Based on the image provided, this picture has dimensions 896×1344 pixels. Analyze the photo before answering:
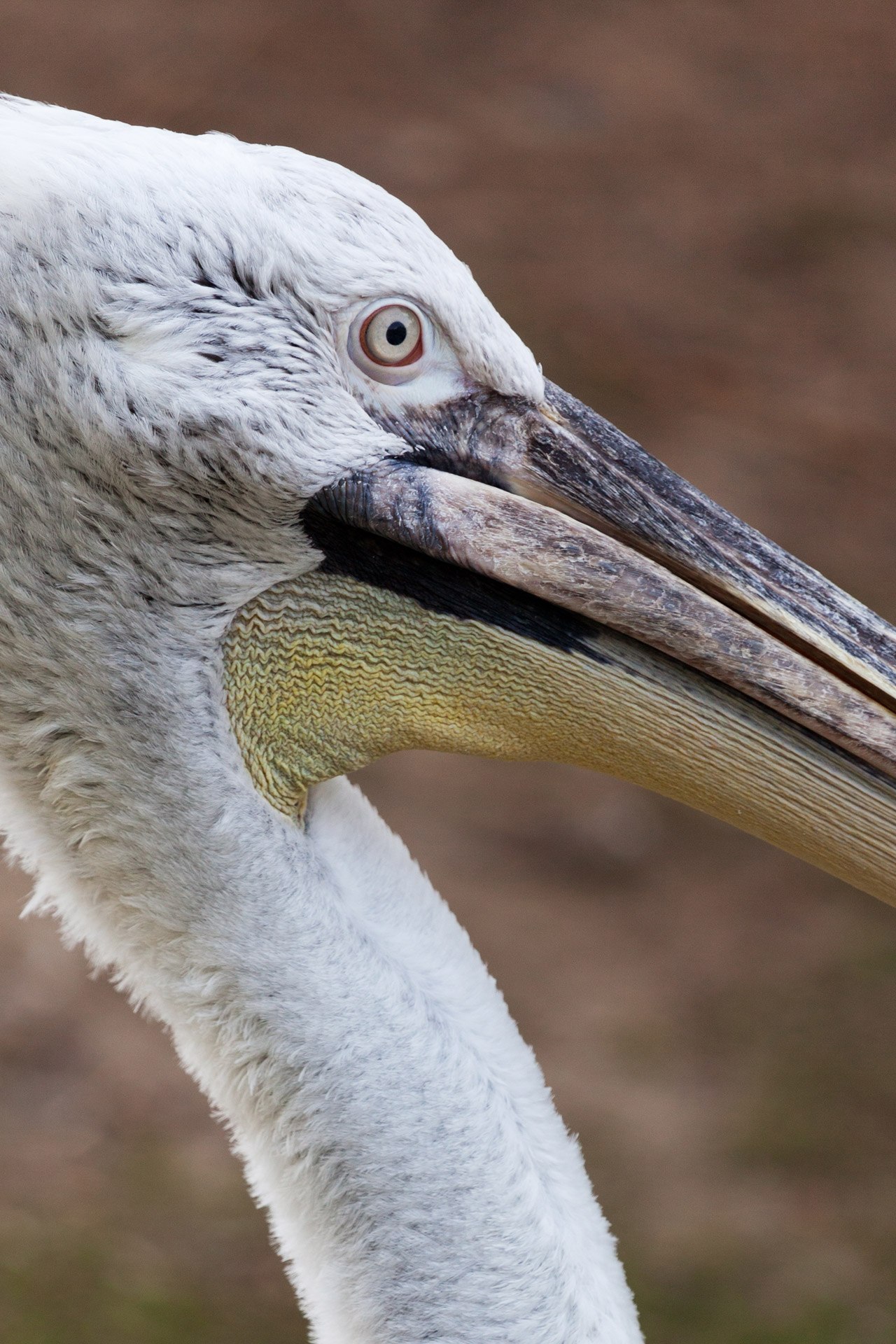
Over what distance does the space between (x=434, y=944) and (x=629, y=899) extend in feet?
11.7

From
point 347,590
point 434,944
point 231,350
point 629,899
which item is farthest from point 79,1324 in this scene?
point 231,350

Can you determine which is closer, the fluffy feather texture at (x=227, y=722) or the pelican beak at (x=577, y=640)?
A: the fluffy feather texture at (x=227, y=722)

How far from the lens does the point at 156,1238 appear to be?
14.0ft

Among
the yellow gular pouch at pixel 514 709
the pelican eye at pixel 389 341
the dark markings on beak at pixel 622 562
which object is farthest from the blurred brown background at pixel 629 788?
the pelican eye at pixel 389 341

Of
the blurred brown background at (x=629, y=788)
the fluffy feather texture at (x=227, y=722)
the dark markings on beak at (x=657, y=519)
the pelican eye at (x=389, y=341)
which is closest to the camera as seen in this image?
the fluffy feather texture at (x=227, y=722)

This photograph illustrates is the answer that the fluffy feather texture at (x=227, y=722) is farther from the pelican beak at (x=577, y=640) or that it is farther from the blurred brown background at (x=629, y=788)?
the blurred brown background at (x=629, y=788)

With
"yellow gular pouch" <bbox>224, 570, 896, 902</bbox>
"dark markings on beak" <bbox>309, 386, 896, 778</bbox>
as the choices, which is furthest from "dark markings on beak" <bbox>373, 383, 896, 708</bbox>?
"yellow gular pouch" <bbox>224, 570, 896, 902</bbox>

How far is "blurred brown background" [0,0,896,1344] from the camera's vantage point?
4277 millimetres

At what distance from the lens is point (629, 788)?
18.7 feet

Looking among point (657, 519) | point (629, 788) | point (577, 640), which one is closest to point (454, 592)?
point (577, 640)

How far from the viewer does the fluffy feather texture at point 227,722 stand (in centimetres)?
156

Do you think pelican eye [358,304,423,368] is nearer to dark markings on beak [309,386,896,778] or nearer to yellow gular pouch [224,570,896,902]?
dark markings on beak [309,386,896,778]

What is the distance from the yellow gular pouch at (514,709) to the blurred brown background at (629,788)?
2.83m

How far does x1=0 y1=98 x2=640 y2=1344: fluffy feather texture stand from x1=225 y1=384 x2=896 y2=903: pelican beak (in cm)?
7
